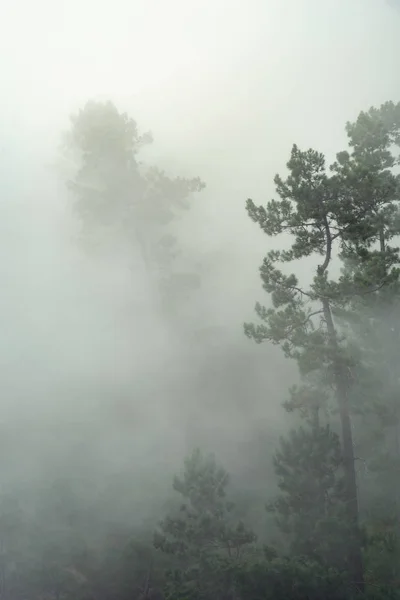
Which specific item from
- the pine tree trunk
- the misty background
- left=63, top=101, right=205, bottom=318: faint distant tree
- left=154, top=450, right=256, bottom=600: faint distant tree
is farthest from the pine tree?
left=63, top=101, right=205, bottom=318: faint distant tree

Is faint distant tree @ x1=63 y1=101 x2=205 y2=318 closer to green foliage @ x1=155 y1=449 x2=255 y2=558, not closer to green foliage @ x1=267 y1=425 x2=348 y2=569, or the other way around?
green foliage @ x1=155 y1=449 x2=255 y2=558

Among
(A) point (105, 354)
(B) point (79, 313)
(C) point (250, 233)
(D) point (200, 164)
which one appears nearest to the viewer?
(A) point (105, 354)

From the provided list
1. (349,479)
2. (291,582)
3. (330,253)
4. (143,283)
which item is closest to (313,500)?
(349,479)

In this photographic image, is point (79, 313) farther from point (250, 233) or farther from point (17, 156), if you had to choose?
point (17, 156)

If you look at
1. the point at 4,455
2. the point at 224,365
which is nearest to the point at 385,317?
the point at 224,365

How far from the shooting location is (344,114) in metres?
65.7

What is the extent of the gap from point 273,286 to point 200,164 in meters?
36.7

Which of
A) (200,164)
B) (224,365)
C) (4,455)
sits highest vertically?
(200,164)

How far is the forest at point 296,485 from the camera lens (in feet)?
36.6

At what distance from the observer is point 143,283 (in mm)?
31594

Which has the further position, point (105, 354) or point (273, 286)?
point (105, 354)

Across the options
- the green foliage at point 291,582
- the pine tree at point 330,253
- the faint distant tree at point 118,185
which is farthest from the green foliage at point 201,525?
the faint distant tree at point 118,185

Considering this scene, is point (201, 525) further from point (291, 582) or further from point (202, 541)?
point (291, 582)

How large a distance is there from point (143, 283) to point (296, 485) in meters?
21.3
